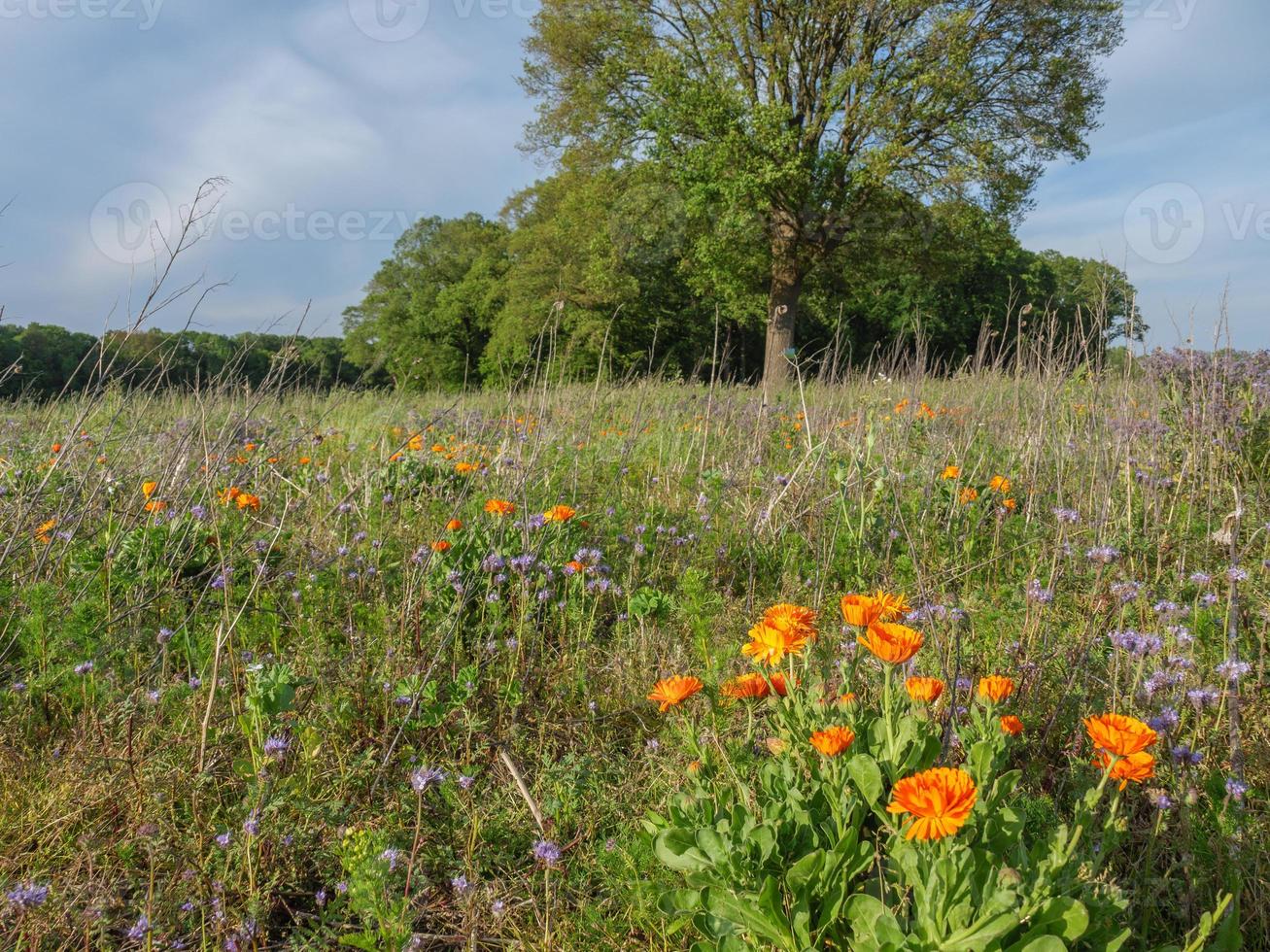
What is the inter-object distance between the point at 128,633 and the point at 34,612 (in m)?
0.23

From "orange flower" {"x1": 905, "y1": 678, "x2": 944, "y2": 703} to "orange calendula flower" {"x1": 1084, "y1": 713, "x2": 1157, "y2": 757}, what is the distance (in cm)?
23

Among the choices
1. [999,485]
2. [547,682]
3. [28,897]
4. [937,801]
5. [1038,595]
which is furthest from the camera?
[999,485]

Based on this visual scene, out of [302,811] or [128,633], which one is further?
[128,633]

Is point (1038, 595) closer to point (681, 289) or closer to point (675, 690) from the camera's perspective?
point (675, 690)

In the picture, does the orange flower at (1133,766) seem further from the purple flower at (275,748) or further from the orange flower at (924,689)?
the purple flower at (275,748)

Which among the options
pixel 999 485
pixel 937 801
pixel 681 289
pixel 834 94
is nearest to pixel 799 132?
pixel 834 94

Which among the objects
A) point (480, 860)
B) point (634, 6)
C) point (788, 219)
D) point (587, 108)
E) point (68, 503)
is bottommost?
point (480, 860)

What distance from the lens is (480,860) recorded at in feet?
5.07

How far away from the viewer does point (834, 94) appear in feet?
49.1

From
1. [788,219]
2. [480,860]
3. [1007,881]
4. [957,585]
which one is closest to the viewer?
[1007,881]

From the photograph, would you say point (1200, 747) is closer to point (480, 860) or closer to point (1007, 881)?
point (1007, 881)

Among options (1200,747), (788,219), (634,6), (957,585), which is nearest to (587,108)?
(634,6)

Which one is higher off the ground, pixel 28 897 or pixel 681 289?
pixel 681 289

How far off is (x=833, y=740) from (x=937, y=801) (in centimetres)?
23
